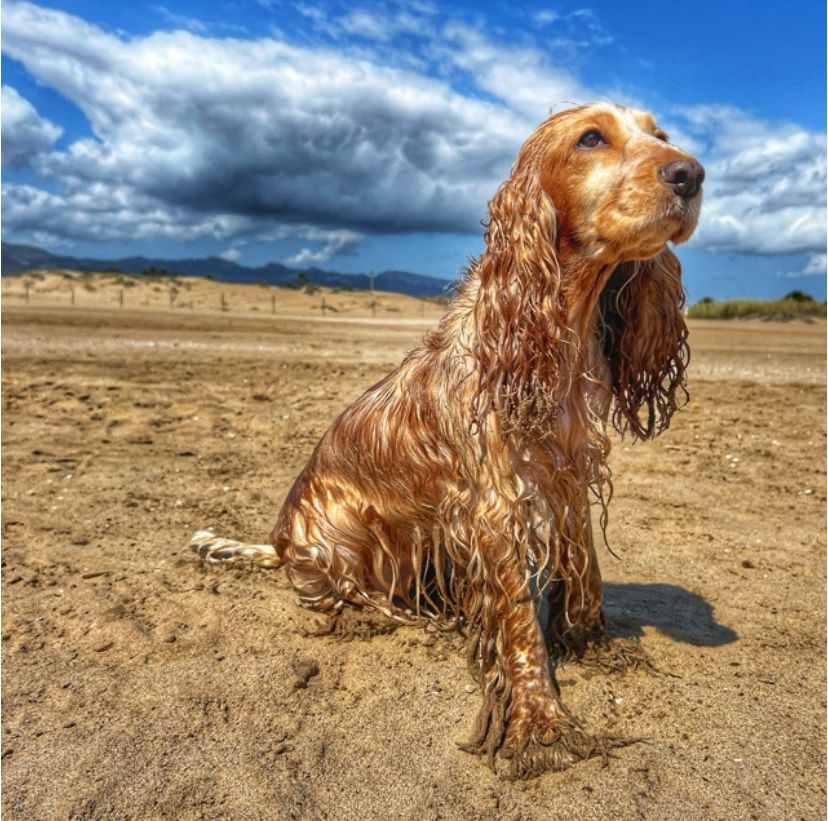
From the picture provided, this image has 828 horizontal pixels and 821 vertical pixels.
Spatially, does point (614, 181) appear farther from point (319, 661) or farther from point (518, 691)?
point (319, 661)

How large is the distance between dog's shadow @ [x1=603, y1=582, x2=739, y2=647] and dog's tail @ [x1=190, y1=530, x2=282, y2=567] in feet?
7.30

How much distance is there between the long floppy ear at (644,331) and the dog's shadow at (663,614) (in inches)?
61.0

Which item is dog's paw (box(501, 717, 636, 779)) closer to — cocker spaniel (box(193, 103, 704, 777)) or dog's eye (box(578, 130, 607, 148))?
cocker spaniel (box(193, 103, 704, 777))

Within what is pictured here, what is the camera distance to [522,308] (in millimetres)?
3207

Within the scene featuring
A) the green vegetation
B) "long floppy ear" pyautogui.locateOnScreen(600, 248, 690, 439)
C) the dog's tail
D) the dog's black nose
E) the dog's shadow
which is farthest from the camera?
the green vegetation

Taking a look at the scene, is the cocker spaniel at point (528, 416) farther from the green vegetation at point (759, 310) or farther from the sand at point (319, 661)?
the green vegetation at point (759, 310)

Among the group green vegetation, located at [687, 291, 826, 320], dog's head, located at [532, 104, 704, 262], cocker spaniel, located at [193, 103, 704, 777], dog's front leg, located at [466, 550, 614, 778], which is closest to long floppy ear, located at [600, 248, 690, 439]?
cocker spaniel, located at [193, 103, 704, 777]

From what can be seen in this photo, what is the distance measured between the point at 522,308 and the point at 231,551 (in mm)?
3075

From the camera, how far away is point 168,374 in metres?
12.6

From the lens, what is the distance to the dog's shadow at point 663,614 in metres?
4.67

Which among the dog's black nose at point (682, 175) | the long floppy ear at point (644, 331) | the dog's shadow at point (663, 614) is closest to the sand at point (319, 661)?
the dog's shadow at point (663, 614)

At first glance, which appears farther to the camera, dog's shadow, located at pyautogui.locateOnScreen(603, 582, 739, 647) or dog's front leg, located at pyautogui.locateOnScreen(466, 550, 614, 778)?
dog's shadow, located at pyautogui.locateOnScreen(603, 582, 739, 647)

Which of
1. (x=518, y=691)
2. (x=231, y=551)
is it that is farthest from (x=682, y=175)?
(x=231, y=551)

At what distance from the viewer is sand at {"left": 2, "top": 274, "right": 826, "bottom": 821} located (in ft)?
10.8
